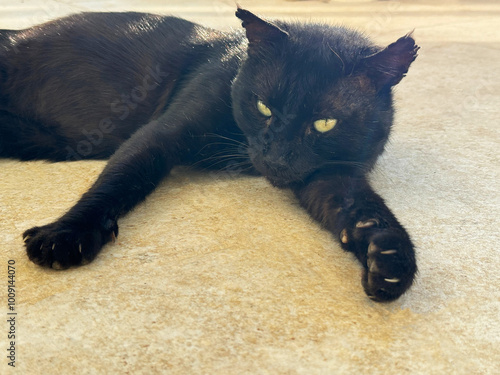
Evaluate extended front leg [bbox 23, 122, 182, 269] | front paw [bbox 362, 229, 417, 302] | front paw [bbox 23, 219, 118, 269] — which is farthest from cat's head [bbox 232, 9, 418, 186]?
front paw [bbox 23, 219, 118, 269]

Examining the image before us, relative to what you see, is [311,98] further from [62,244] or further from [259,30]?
[62,244]

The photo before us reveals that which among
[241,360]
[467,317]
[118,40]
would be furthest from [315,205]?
[118,40]

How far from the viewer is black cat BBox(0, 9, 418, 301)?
1.33 meters

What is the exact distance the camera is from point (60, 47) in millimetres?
1969

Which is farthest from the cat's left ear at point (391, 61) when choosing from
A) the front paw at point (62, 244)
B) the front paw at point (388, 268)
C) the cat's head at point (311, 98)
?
the front paw at point (62, 244)

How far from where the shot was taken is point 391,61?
4.81 ft

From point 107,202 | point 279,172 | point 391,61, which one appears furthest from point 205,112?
point 391,61

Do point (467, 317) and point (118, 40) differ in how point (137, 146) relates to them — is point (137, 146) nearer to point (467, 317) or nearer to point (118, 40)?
point (118, 40)

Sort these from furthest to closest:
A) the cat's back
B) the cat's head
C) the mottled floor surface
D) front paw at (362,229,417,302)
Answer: the cat's back → the cat's head → front paw at (362,229,417,302) → the mottled floor surface

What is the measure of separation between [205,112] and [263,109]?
224mm

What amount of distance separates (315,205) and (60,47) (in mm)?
1138

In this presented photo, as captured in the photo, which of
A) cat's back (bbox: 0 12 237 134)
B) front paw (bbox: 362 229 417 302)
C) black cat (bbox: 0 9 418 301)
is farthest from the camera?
cat's back (bbox: 0 12 237 134)

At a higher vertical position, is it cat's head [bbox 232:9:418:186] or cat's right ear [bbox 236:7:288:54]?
cat's right ear [bbox 236:7:288:54]

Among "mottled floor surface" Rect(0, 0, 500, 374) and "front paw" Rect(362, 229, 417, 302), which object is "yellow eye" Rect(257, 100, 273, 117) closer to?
"mottled floor surface" Rect(0, 0, 500, 374)
